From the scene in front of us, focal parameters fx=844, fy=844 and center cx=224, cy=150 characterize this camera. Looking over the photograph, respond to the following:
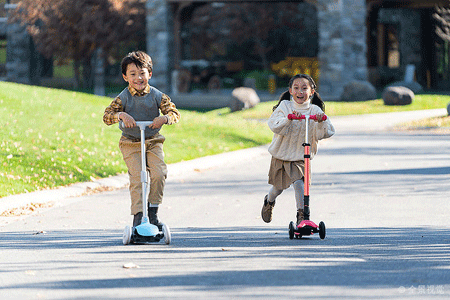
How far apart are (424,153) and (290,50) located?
93.0ft

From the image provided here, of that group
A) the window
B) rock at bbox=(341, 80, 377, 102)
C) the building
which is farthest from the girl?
the window

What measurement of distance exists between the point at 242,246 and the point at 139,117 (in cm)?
143

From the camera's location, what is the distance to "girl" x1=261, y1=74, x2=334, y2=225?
756 centimetres

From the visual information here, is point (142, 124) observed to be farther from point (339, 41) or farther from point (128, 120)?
point (339, 41)

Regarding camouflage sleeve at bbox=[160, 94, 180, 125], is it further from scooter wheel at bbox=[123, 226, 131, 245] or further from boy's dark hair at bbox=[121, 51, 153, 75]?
scooter wheel at bbox=[123, 226, 131, 245]

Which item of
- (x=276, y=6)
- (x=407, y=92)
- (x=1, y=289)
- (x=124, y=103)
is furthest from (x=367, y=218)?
(x=276, y=6)

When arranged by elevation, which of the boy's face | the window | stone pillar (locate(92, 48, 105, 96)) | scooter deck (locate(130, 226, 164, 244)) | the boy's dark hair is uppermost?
the window

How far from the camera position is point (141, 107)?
7.32 metres

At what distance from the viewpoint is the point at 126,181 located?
12.7 metres

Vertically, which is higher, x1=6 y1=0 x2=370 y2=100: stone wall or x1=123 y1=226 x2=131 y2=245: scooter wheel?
x1=6 y1=0 x2=370 y2=100: stone wall

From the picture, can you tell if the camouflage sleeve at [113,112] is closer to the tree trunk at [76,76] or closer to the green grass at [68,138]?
the green grass at [68,138]

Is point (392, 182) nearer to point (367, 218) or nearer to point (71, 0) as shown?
point (367, 218)

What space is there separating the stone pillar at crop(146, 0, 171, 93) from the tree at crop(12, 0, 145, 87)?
67.6 inches

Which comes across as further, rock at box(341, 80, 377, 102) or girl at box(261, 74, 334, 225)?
rock at box(341, 80, 377, 102)
